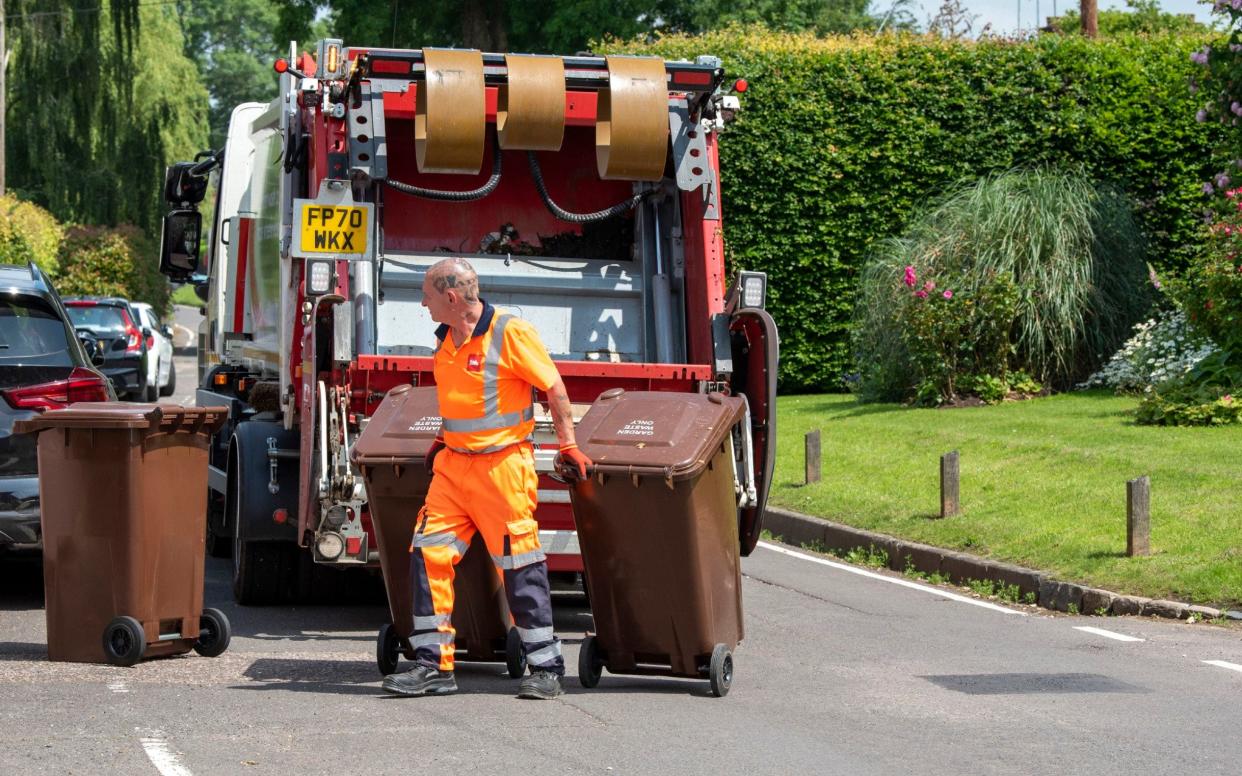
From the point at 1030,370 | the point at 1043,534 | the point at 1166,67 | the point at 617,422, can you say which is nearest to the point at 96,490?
the point at 617,422

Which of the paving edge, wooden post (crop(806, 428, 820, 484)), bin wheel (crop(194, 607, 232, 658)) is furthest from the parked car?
bin wheel (crop(194, 607, 232, 658))

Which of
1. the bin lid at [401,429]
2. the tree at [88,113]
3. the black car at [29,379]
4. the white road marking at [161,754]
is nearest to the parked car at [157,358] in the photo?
the tree at [88,113]

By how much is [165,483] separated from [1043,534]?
6041mm

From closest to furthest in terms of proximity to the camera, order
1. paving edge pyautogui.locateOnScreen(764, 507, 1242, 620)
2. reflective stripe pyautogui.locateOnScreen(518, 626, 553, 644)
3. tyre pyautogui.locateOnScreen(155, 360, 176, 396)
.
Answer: reflective stripe pyautogui.locateOnScreen(518, 626, 553, 644) < paving edge pyautogui.locateOnScreen(764, 507, 1242, 620) < tyre pyautogui.locateOnScreen(155, 360, 176, 396)

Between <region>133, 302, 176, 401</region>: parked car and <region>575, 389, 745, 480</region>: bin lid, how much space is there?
2173 cm

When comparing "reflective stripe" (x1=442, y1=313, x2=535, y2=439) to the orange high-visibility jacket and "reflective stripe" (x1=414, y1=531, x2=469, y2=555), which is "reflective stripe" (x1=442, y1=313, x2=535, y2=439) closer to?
the orange high-visibility jacket

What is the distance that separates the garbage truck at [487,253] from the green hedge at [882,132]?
12.0 m

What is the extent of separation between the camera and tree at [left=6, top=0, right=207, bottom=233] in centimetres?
3916

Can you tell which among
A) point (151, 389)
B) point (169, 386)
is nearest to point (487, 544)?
point (151, 389)

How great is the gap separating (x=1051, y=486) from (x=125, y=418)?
754 cm

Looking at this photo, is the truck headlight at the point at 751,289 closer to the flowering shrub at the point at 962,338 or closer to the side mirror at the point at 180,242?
the side mirror at the point at 180,242

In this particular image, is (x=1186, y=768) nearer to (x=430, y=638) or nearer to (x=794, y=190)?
(x=430, y=638)

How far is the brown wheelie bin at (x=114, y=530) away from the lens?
7.87 metres

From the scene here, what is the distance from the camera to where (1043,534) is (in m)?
11.8
